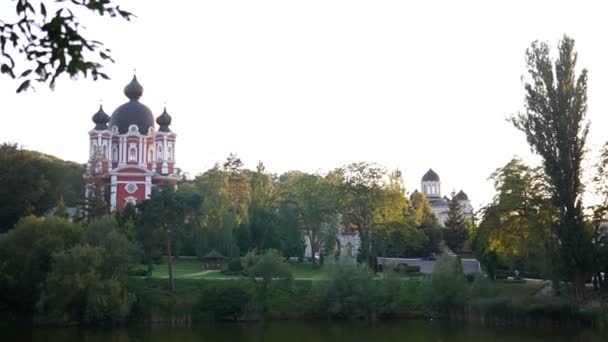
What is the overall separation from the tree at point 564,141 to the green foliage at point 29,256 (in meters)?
21.7

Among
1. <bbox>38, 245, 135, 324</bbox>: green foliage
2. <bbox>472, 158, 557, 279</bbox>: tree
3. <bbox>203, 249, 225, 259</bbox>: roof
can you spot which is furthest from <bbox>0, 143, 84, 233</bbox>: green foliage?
<bbox>472, 158, 557, 279</bbox>: tree

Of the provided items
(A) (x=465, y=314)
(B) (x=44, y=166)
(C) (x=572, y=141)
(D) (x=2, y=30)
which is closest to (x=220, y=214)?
(B) (x=44, y=166)

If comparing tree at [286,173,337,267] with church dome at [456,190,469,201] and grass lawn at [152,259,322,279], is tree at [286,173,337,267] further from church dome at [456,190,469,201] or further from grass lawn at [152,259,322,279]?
church dome at [456,190,469,201]

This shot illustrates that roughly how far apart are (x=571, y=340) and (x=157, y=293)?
61.5 ft

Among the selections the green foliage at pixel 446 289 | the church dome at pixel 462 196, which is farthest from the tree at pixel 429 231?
the church dome at pixel 462 196

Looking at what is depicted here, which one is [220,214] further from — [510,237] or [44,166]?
[510,237]

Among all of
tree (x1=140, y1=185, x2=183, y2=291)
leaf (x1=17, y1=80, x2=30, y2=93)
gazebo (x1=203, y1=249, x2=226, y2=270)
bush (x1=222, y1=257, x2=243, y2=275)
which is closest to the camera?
leaf (x1=17, y1=80, x2=30, y2=93)

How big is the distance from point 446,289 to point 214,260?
57.0 feet

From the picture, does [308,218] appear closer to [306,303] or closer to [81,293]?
[306,303]

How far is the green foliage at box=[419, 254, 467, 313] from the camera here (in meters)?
33.2

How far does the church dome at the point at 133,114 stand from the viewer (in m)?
59.7

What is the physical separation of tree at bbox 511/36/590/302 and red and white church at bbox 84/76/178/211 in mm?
34349

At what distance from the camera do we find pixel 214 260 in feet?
149

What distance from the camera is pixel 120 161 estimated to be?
196ft
